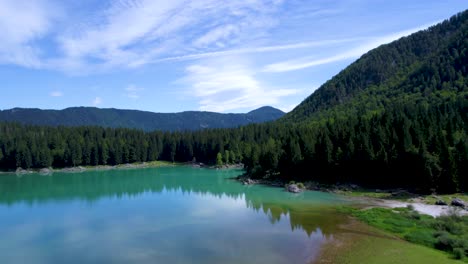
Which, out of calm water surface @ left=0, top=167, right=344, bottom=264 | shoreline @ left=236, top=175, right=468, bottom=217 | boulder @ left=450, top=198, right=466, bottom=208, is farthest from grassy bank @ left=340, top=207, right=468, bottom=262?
boulder @ left=450, top=198, right=466, bottom=208

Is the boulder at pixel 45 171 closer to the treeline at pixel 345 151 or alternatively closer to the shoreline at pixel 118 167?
the shoreline at pixel 118 167

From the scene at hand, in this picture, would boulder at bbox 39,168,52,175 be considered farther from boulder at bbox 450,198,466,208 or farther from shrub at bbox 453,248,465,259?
shrub at bbox 453,248,465,259

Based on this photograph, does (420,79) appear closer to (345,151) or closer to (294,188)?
(345,151)

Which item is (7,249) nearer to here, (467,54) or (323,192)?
(323,192)

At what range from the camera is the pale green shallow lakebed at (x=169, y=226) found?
32.2 meters

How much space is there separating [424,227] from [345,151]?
1282 inches

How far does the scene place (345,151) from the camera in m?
68.4

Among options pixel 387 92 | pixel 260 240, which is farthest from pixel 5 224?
pixel 387 92

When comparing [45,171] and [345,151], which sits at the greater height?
[345,151]

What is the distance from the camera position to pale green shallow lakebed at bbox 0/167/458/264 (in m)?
32.2

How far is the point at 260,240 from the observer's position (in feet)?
117

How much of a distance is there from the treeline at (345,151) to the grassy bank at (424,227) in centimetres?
1489

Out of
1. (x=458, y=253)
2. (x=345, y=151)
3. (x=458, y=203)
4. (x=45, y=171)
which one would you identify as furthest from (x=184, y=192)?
(x=45, y=171)

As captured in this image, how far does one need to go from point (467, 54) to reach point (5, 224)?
16338 centimetres
